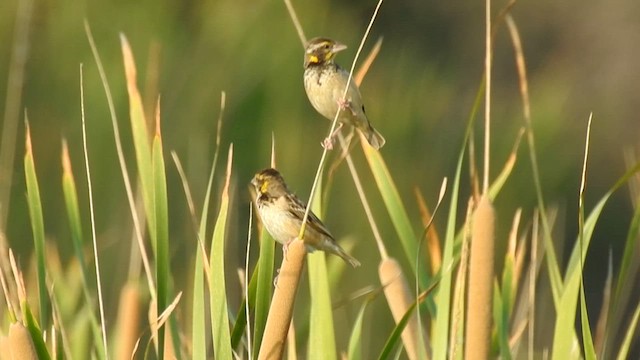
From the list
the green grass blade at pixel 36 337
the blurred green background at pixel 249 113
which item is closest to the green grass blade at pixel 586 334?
the green grass blade at pixel 36 337

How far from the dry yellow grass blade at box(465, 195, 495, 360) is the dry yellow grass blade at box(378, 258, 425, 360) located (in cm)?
19

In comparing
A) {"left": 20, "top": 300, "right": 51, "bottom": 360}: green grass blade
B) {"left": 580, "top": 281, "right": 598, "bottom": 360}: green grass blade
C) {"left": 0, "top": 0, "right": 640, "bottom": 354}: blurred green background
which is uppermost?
{"left": 0, "top": 0, "right": 640, "bottom": 354}: blurred green background

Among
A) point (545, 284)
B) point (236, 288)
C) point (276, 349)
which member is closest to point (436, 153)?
point (545, 284)

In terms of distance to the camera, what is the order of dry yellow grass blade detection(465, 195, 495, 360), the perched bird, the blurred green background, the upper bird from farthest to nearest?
the blurred green background < the upper bird < the perched bird < dry yellow grass blade detection(465, 195, 495, 360)

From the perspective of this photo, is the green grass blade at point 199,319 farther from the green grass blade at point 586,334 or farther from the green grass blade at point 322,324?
the green grass blade at point 586,334

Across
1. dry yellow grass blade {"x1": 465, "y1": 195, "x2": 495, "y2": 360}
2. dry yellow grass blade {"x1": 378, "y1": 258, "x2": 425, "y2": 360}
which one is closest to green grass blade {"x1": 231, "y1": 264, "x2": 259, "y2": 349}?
dry yellow grass blade {"x1": 378, "y1": 258, "x2": 425, "y2": 360}

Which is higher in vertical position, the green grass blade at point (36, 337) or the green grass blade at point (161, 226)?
the green grass blade at point (161, 226)

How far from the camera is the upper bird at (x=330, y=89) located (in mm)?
2133

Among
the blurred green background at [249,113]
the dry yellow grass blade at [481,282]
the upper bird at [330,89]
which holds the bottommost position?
the dry yellow grass blade at [481,282]

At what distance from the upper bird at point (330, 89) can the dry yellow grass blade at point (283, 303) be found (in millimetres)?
577

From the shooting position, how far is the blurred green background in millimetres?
4555

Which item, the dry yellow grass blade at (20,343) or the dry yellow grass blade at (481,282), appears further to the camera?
the dry yellow grass blade at (481,282)

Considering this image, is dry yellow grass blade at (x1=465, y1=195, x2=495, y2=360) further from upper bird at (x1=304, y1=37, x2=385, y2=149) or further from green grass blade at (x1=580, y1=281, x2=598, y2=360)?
upper bird at (x1=304, y1=37, x2=385, y2=149)

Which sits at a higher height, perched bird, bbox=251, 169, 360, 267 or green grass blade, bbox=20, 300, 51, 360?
perched bird, bbox=251, 169, 360, 267
